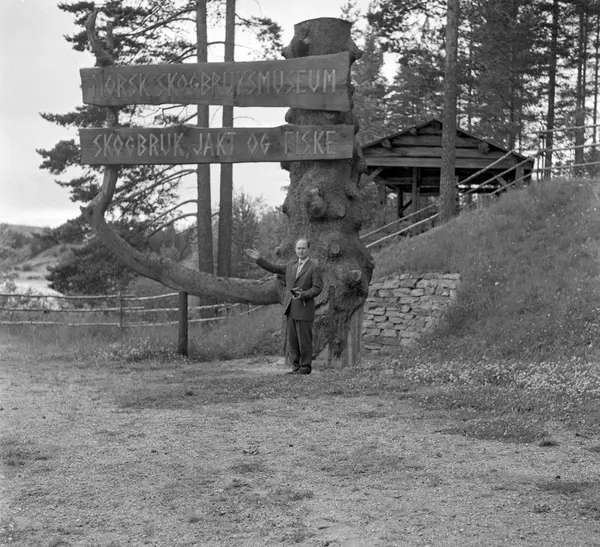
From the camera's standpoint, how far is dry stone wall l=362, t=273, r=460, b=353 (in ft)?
50.7

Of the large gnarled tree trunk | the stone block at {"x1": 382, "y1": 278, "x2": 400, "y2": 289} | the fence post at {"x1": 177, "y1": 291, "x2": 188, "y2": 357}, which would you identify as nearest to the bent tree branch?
the large gnarled tree trunk

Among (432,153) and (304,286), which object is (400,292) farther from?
(432,153)

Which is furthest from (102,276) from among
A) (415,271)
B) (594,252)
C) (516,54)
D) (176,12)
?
(516,54)

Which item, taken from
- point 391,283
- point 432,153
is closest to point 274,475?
point 391,283

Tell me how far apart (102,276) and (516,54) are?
17.1 metres

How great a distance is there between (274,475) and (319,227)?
581cm

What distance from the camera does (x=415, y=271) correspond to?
16500mm

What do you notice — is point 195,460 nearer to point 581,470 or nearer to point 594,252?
point 581,470

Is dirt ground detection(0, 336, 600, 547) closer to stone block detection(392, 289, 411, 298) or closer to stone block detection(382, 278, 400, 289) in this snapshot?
stone block detection(392, 289, 411, 298)

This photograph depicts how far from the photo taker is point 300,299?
10195 millimetres

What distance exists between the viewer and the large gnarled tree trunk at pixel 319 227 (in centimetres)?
1101

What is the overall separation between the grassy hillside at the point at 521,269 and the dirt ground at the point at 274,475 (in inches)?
186

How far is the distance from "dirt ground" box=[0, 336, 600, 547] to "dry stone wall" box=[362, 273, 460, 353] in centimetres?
646

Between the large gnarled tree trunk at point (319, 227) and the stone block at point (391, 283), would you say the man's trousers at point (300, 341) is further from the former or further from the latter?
the stone block at point (391, 283)
